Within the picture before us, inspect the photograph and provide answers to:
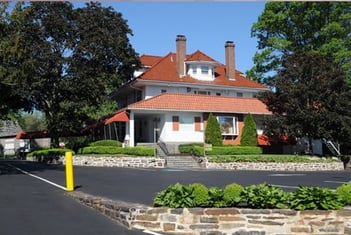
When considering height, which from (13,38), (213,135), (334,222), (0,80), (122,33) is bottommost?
(334,222)

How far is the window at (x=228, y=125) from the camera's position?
38.8 meters

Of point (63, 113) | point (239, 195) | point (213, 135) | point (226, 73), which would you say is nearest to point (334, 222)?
point (239, 195)

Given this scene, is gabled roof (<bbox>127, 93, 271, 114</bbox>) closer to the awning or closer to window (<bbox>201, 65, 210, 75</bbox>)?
the awning

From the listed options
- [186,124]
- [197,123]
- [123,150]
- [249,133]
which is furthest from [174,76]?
[123,150]

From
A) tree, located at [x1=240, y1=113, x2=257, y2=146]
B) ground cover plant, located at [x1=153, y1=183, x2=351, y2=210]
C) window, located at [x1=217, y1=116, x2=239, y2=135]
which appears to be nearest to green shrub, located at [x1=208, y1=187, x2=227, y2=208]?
ground cover plant, located at [x1=153, y1=183, x2=351, y2=210]

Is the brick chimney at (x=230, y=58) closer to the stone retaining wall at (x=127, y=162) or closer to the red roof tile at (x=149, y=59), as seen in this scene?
the red roof tile at (x=149, y=59)

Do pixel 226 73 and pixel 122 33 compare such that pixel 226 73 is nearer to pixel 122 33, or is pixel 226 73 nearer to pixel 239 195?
pixel 122 33

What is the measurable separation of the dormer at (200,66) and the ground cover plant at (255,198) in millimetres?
35659

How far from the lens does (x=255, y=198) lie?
8.89 metres

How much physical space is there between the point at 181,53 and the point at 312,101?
1494 cm

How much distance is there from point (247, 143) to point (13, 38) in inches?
810

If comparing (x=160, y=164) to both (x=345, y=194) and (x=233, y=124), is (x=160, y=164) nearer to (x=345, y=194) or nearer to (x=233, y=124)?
(x=233, y=124)

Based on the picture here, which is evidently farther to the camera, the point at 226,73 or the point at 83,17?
the point at 226,73

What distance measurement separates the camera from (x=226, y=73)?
47.9 metres
